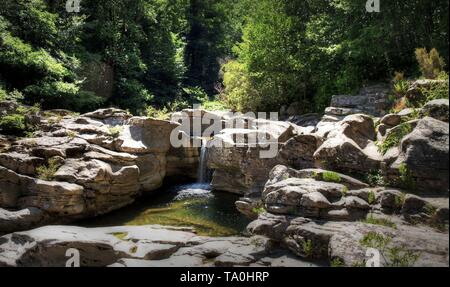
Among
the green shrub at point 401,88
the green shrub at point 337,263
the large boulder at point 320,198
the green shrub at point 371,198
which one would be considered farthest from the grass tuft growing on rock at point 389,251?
the green shrub at point 401,88

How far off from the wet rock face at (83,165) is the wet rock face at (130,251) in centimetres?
265

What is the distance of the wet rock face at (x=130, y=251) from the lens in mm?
7504

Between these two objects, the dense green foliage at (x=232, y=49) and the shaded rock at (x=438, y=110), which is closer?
the shaded rock at (x=438, y=110)

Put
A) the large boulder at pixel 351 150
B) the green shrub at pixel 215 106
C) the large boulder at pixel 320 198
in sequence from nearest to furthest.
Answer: the large boulder at pixel 320 198 < the large boulder at pixel 351 150 < the green shrub at pixel 215 106

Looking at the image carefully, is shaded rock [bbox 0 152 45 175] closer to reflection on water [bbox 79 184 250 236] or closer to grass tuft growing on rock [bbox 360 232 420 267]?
reflection on water [bbox 79 184 250 236]

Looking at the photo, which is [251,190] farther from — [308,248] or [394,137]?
[308,248]

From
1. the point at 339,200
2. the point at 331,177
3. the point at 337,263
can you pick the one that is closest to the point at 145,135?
the point at 331,177

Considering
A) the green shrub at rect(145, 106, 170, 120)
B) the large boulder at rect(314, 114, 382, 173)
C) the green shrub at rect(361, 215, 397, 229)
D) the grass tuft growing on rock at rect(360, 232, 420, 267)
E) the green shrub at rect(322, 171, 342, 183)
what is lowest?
Result: the grass tuft growing on rock at rect(360, 232, 420, 267)

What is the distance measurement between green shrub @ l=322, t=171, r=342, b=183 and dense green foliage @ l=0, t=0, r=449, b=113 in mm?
4748

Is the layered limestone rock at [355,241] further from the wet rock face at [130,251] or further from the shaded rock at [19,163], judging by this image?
the shaded rock at [19,163]

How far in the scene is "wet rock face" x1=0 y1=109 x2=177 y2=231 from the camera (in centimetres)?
1140

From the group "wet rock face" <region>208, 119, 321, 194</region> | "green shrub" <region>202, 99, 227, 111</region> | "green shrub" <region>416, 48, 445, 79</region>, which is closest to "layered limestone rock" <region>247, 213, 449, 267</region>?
"wet rock face" <region>208, 119, 321, 194</region>
